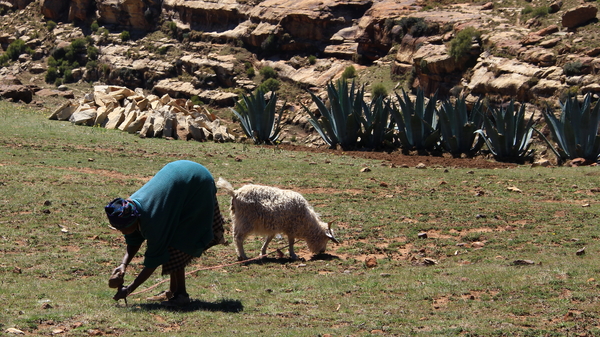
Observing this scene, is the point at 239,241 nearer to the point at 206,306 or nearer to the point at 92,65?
the point at 206,306

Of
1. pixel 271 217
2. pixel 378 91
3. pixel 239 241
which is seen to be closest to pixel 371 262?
pixel 271 217

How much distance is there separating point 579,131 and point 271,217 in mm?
13717

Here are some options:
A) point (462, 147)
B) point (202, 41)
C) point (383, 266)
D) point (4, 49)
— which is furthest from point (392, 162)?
point (4, 49)

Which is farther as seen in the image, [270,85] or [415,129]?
[270,85]

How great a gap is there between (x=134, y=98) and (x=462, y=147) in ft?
46.4

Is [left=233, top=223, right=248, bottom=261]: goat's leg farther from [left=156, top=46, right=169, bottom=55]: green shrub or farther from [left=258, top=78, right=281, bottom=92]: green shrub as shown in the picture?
[left=156, top=46, right=169, bottom=55]: green shrub

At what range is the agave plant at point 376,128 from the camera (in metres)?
23.2

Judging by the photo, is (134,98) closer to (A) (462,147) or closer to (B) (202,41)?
(A) (462,147)

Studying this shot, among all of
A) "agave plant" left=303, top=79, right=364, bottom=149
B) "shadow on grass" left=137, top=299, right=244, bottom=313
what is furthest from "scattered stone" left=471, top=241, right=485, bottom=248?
"agave plant" left=303, top=79, right=364, bottom=149

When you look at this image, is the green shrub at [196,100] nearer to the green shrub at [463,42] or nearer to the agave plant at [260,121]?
the green shrub at [463,42]

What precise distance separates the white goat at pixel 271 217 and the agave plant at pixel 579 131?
12.4 meters

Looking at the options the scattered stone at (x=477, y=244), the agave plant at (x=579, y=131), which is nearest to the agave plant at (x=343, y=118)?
the agave plant at (x=579, y=131)

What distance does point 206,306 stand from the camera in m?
7.01

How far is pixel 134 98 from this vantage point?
27781 millimetres
